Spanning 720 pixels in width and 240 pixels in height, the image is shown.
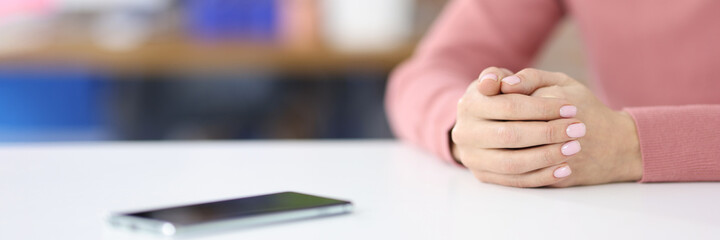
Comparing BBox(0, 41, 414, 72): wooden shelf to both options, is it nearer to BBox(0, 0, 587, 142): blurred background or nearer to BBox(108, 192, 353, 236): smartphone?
BBox(0, 0, 587, 142): blurred background

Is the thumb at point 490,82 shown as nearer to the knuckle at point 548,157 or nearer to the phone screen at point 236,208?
the knuckle at point 548,157

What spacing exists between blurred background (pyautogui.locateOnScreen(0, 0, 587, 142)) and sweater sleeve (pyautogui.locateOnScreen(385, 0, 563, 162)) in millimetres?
968

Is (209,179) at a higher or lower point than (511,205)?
higher

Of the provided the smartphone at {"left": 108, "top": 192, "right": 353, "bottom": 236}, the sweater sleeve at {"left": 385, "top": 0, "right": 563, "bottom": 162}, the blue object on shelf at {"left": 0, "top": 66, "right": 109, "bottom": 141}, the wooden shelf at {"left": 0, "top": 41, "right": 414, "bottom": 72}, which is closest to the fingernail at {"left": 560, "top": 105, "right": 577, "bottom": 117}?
the smartphone at {"left": 108, "top": 192, "right": 353, "bottom": 236}

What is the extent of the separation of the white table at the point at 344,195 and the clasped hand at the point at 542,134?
1 centimetres

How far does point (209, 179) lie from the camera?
Result: 2.37 ft

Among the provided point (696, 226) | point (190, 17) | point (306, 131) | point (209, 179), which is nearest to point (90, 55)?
point (190, 17)

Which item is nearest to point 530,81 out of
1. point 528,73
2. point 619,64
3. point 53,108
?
point 528,73

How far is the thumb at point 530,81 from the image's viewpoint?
0.68 metres

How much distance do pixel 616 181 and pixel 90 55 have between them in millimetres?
1765

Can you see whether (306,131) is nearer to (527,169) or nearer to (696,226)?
(527,169)

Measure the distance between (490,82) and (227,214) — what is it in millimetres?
277

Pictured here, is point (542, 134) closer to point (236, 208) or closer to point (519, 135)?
point (519, 135)

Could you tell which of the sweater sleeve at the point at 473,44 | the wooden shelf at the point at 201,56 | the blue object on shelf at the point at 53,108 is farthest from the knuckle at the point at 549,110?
the blue object on shelf at the point at 53,108
